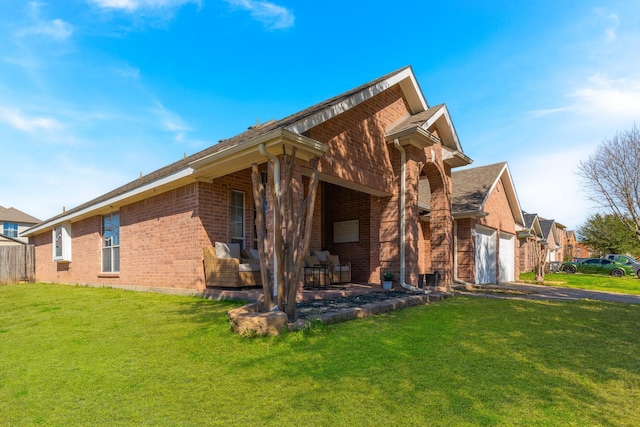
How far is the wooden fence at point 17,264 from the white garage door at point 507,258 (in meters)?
24.1

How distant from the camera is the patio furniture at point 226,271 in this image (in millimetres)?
8078

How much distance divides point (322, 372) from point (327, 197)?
9519mm

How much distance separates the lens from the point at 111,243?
1225 cm

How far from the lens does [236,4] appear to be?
984cm

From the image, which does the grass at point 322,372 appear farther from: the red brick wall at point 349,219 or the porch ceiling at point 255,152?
the red brick wall at point 349,219

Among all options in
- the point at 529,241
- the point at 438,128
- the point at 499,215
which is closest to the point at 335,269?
the point at 438,128

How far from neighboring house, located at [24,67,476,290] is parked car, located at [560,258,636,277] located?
20779 mm

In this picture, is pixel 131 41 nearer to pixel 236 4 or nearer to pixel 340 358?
pixel 236 4

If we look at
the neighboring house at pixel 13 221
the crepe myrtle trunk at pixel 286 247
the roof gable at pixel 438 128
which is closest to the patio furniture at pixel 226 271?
the crepe myrtle trunk at pixel 286 247

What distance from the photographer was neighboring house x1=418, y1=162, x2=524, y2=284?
48.3 ft

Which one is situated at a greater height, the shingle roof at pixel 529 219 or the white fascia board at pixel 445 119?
the white fascia board at pixel 445 119

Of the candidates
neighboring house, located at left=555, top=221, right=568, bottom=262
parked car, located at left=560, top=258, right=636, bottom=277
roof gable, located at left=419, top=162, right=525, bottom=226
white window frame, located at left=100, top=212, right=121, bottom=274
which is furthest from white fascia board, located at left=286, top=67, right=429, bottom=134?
neighboring house, located at left=555, top=221, right=568, bottom=262

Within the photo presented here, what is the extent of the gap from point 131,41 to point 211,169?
5961 millimetres

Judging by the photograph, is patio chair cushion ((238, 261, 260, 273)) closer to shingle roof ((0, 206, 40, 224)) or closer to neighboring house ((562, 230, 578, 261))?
shingle roof ((0, 206, 40, 224))
